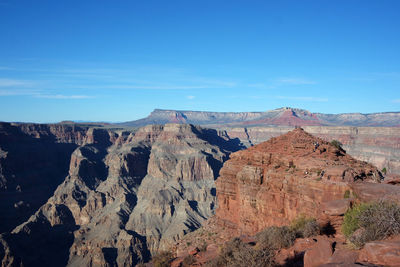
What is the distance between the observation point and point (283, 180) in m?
28.8

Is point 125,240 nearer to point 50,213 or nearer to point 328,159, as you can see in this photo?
point 50,213

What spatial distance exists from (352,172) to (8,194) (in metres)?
117

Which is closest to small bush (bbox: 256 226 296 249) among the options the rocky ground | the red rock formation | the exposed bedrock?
the rocky ground

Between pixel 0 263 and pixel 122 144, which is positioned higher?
pixel 122 144

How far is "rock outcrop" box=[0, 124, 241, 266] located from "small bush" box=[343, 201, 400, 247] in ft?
229

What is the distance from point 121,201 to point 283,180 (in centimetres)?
9021

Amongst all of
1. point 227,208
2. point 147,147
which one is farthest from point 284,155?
point 147,147

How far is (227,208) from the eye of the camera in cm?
3728

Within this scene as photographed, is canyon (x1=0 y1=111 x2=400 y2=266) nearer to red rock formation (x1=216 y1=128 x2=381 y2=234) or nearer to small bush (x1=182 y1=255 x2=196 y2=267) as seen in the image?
red rock formation (x1=216 y1=128 x2=381 y2=234)

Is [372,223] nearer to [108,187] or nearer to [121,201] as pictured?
[121,201]

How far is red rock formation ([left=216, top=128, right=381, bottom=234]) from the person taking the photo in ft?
80.5

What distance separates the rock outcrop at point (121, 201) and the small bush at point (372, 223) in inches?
2748

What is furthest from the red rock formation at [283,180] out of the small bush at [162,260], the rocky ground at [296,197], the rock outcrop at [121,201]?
the rock outcrop at [121,201]

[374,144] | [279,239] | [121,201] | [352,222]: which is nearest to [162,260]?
[279,239]
